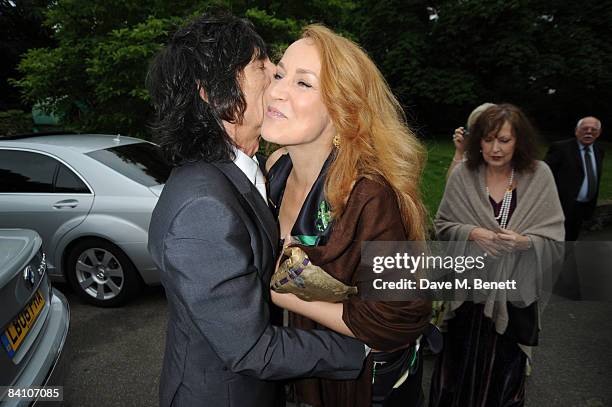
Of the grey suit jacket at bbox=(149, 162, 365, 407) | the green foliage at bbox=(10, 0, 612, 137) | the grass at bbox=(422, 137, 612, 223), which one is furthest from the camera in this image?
the green foliage at bbox=(10, 0, 612, 137)

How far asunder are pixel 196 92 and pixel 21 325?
5.64 ft

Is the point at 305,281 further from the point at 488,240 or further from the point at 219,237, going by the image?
the point at 488,240

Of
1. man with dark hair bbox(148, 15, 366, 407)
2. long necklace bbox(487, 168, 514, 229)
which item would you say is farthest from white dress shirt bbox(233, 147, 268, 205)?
long necklace bbox(487, 168, 514, 229)

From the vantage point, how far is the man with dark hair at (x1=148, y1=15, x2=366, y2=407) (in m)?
1.16

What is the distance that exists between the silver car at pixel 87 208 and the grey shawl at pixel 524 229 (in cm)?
286

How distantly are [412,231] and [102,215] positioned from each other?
3.54 metres

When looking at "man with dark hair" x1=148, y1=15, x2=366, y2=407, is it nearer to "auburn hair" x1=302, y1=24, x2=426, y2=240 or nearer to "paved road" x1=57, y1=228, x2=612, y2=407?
"auburn hair" x1=302, y1=24, x2=426, y2=240

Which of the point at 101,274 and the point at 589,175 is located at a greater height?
the point at 589,175

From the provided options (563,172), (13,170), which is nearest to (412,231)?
(13,170)

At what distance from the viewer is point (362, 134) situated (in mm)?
1605

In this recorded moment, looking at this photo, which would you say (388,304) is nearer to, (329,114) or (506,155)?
(329,114)

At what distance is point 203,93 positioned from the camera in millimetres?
1409

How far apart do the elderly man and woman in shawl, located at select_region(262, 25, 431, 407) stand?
15.9 ft

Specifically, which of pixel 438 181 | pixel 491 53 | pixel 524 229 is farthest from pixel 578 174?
pixel 491 53
